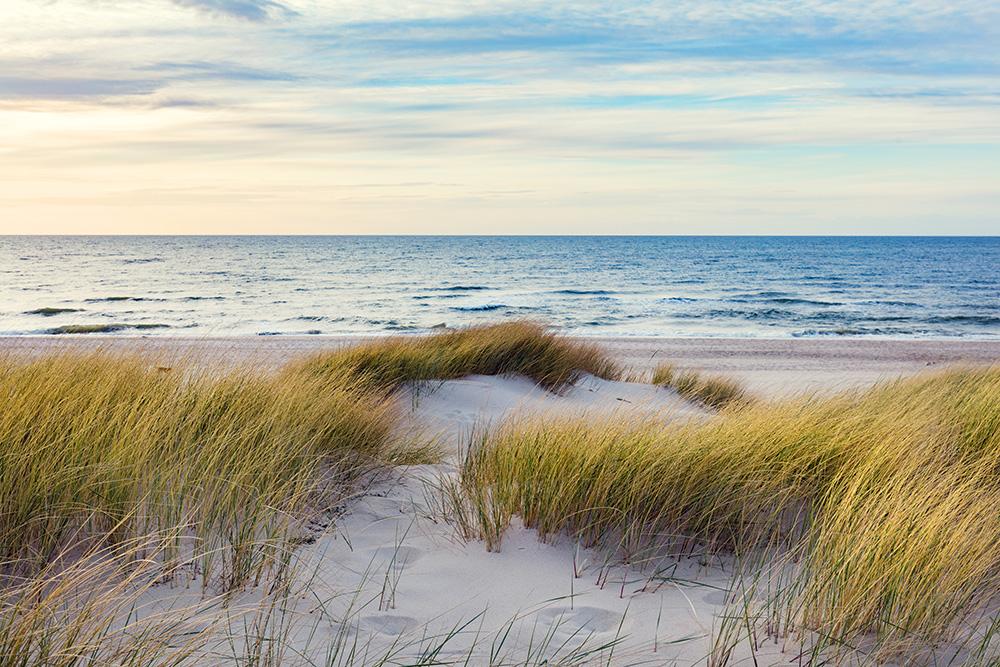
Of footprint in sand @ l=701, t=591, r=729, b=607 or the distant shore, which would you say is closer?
footprint in sand @ l=701, t=591, r=729, b=607

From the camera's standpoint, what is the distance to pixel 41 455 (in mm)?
3316

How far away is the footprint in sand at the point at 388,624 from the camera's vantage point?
8.80 ft

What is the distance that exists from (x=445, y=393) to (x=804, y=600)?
5.53 metres

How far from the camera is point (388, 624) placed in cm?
274

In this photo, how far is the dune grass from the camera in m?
2.64

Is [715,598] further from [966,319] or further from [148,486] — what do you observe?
[966,319]

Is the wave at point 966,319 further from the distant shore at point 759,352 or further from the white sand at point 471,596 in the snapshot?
the white sand at point 471,596

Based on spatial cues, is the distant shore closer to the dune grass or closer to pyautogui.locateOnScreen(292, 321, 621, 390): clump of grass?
pyautogui.locateOnScreen(292, 321, 621, 390): clump of grass

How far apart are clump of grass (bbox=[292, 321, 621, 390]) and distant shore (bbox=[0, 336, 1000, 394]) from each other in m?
3.62

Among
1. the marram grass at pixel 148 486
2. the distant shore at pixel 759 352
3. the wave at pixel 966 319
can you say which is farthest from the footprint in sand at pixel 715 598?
the wave at pixel 966 319

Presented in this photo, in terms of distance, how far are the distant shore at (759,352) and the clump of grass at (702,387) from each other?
1822 millimetres

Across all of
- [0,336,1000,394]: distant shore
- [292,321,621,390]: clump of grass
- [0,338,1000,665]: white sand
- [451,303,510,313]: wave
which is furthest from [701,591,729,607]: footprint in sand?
[451,303,510,313]: wave

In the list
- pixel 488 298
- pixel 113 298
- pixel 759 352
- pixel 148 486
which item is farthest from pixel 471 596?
pixel 488 298

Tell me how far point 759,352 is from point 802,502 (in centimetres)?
1482
